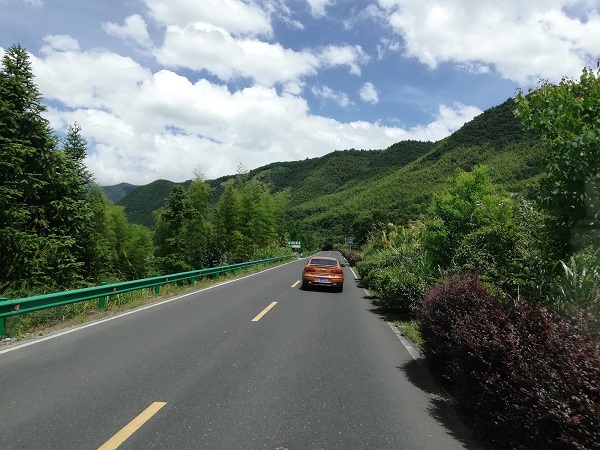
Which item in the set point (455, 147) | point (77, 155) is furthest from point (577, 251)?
point (455, 147)

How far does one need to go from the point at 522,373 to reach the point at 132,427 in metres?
3.59

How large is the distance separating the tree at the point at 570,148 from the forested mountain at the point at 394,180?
48.5 meters

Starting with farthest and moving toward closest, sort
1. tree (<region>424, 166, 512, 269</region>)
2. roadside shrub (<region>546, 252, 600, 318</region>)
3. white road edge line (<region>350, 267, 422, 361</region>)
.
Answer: tree (<region>424, 166, 512, 269</region>), white road edge line (<region>350, 267, 422, 361</region>), roadside shrub (<region>546, 252, 600, 318</region>)

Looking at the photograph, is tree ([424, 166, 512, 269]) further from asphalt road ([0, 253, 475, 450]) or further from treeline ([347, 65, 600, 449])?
asphalt road ([0, 253, 475, 450])

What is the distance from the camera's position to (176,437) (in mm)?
3721

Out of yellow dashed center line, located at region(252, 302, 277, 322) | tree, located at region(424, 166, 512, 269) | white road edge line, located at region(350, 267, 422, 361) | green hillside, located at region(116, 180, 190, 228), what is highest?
green hillside, located at region(116, 180, 190, 228)

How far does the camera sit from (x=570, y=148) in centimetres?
424

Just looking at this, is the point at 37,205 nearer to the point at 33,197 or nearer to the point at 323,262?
the point at 33,197

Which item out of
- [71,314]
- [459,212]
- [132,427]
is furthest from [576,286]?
[71,314]

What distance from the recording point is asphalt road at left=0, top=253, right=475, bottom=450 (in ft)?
12.4

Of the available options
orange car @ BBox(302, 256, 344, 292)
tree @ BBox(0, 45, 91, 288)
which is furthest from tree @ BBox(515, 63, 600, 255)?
tree @ BBox(0, 45, 91, 288)

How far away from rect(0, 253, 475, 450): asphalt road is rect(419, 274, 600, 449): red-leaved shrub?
54cm

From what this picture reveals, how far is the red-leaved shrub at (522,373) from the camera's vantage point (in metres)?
2.71

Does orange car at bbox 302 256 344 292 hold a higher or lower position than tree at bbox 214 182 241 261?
lower
